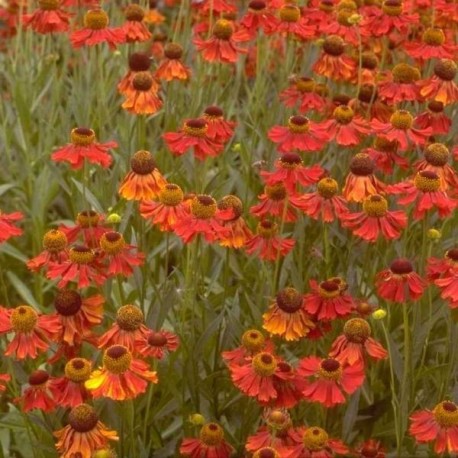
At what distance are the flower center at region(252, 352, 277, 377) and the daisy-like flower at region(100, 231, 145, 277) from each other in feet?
0.90

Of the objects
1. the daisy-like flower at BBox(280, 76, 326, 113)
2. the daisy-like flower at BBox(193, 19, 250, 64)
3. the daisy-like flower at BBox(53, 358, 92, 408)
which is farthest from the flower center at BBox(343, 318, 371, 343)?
the daisy-like flower at BBox(193, 19, 250, 64)

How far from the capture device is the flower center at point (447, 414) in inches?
62.5

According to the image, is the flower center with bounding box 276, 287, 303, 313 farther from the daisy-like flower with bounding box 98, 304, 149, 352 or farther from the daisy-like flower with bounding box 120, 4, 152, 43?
the daisy-like flower with bounding box 120, 4, 152, 43

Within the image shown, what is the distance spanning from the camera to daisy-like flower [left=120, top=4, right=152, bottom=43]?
249 cm

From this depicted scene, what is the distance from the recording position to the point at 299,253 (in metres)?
2.10

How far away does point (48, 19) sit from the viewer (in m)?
2.55

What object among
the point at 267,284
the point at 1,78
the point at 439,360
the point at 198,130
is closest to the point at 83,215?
the point at 198,130

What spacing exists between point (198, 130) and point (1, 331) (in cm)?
60

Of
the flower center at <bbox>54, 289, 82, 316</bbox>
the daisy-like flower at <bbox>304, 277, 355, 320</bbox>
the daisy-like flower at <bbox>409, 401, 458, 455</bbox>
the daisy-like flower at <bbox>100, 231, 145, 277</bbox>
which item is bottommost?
the daisy-like flower at <bbox>409, 401, 458, 455</bbox>

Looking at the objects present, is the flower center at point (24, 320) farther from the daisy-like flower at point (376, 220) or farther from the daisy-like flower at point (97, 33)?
the daisy-like flower at point (97, 33)

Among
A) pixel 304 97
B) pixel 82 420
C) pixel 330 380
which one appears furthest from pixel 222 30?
pixel 82 420

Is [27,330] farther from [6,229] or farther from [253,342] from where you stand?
[253,342]

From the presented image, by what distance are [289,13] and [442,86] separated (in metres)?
0.44

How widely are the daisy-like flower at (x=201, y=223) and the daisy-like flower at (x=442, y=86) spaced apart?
66 cm
